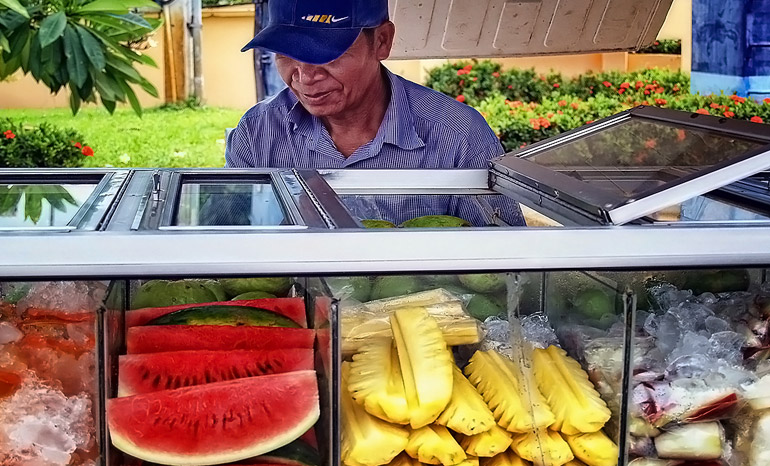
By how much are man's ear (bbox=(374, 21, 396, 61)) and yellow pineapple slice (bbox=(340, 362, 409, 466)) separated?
1.93 meters

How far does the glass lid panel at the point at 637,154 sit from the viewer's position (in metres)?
1.75

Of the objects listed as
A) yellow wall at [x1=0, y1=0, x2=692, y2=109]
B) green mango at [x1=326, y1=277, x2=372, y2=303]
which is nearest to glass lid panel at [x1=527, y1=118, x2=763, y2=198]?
green mango at [x1=326, y1=277, x2=372, y2=303]

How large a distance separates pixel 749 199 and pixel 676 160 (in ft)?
0.64

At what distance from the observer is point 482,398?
5.24ft

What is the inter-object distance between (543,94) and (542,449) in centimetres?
960

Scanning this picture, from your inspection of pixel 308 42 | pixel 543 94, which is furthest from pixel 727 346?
pixel 543 94

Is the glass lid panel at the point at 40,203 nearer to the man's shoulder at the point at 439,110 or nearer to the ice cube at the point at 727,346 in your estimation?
the ice cube at the point at 727,346

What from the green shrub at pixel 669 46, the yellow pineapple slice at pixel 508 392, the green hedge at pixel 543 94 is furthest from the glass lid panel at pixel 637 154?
the green shrub at pixel 669 46

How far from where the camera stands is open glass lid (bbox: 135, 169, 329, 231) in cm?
147

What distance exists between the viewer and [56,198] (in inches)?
69.1

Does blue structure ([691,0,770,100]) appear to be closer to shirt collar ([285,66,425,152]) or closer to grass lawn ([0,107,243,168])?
shirt collar ([285,66,425,152])

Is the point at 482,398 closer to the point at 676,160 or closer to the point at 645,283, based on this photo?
the point at 645,283

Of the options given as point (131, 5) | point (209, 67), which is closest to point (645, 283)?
point (131, 5)

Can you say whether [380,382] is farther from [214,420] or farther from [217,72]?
[217,72]
